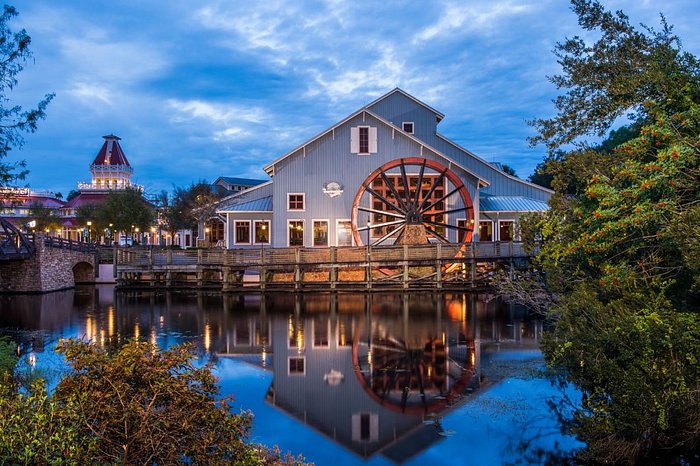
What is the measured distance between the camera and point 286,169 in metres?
30.2

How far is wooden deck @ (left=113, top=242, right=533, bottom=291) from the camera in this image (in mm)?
26672

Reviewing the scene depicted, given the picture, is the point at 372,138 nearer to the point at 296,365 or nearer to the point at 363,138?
the point at 363,138

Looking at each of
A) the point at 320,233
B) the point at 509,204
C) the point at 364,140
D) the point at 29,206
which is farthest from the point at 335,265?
the point at 29,206

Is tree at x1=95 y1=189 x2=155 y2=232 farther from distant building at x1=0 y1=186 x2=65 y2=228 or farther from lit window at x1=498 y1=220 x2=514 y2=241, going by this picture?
Result: lit window at x1=498 y1=220 x2=514 y2=241

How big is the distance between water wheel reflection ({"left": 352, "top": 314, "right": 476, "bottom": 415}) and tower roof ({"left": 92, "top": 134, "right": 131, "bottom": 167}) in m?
87.1

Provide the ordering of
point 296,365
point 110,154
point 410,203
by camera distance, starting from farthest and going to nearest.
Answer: point 110,154 < point 410,203 < point 296,365

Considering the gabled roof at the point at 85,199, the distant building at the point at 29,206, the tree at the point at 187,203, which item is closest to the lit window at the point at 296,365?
the distant building at the point at 29,206

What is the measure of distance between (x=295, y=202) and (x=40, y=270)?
14494mm

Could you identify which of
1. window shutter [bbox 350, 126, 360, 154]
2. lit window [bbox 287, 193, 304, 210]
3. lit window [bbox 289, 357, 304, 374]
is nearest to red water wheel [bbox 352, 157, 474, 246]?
window shutter [bbox 350, 126, 360, 154]

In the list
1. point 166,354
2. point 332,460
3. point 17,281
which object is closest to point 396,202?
point 17,281

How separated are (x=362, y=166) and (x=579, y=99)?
18.7 metres

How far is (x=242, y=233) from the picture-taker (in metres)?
31.8

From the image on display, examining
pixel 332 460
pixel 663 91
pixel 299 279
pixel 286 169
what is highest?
pixel 286 169

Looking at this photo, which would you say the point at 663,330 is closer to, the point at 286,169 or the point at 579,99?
the point at 579,99
